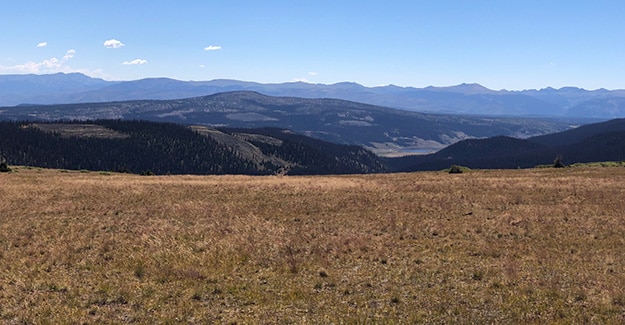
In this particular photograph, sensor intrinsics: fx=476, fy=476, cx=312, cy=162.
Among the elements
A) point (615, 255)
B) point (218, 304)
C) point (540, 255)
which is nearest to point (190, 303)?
point (218, 304)

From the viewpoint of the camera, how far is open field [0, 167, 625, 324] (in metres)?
14.5

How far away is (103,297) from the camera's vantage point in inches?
612

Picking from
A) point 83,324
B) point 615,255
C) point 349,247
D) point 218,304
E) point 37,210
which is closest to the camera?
point 83,324

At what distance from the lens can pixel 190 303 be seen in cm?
1515

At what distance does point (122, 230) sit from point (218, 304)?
13.0 meters

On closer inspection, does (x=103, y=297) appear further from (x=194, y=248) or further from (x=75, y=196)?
(x=75, y=196)

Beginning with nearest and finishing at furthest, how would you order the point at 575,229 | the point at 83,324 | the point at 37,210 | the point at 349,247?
the point at 83,324
the point at 349,247
the point at 575,229
the point at 37,210

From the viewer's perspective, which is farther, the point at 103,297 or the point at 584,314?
the point at 103,297

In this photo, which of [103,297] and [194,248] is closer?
[103,297]

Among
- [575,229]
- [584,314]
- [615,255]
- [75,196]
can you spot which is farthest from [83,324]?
[75,196]

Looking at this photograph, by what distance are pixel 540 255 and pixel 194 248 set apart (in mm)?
15540

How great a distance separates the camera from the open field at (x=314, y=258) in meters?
14.5

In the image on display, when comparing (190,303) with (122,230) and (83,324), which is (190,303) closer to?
(83,324)

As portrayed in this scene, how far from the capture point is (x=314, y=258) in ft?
67.6
